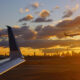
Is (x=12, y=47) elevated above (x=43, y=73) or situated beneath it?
elevated above

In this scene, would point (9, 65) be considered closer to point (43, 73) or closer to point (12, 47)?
point (12, 47)

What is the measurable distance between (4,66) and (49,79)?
54.8 feet

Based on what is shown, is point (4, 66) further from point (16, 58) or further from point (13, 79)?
point (13, 79)

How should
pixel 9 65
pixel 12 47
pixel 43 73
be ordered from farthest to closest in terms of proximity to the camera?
pixel 43 73 → pixel 12 47 → pixel 9 65

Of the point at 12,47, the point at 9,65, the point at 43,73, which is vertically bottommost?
the point at 43,73

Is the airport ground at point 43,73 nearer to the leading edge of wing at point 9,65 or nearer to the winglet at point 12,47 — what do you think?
the winglet at point 12,47

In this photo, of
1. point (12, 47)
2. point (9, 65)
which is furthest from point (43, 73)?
point (9, 65)

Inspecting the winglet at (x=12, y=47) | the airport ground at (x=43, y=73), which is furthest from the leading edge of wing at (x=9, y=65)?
the airport ground at (x=43, y=73)

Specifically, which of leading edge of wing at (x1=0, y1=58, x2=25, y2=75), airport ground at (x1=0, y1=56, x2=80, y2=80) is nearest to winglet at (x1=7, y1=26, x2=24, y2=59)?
leading edge of wing at (x1=0, y1=58, x2=25, y2=75)

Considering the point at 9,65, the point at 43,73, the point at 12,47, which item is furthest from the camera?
the point at 43,73

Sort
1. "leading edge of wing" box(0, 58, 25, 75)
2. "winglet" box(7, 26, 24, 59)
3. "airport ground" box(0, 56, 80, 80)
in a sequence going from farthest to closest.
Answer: "airport ground" box(0, 56, 80, 80), "winglet" box(7, 26, 24, 59), "leading edge of wing" box(0, 58, 25, 75)

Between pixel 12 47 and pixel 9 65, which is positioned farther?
pixel 12 47

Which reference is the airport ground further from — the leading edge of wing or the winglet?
the leading edge of wing

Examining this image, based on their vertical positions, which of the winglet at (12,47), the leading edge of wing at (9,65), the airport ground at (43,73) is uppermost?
the winglet at (12,47)
